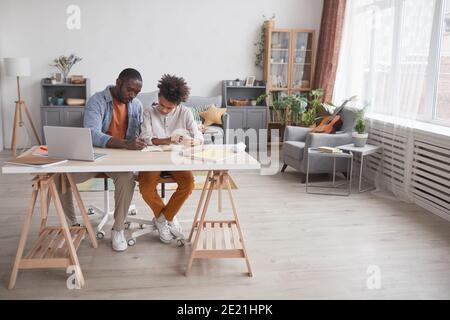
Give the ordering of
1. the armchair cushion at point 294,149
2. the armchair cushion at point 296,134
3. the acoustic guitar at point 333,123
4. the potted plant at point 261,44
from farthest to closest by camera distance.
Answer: the potted plant at point 261,44 < the armchair cushion at point 296,134 < the acoustic guitar at point 333,123 < the armchair cushion at point 294,149

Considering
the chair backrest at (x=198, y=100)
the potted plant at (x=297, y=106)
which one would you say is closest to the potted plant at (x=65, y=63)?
the chair backrest at (x=198, y=100)

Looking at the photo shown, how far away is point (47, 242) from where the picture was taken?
2.73 meters

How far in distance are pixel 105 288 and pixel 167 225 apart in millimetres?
786

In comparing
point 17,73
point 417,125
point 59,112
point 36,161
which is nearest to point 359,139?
point 417,125

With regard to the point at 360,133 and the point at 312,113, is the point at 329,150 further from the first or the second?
the point at 312,113

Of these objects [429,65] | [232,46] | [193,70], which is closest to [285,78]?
[232,46]

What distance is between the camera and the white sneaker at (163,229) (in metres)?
3.12

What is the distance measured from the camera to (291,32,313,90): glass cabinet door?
6.89 meters

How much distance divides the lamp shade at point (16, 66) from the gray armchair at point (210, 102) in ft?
5.11

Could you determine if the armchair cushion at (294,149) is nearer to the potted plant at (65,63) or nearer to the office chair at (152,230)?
the office chair at (152,230)

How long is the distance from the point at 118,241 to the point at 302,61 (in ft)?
16.0

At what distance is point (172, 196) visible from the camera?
3.06 m
